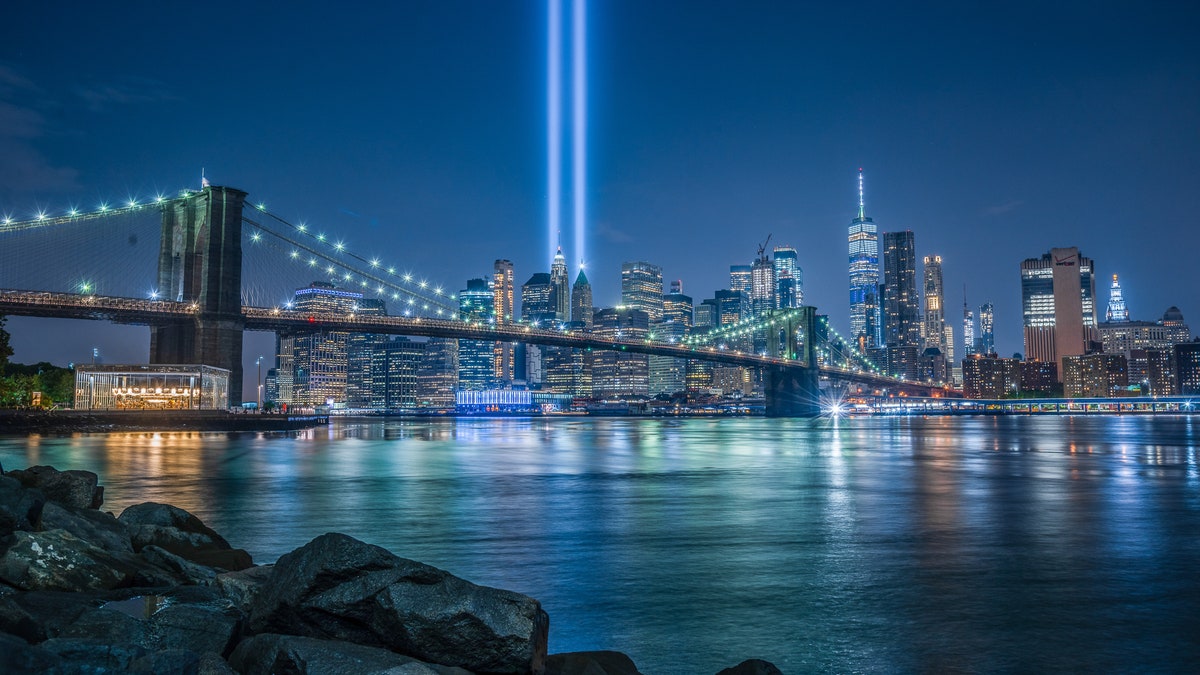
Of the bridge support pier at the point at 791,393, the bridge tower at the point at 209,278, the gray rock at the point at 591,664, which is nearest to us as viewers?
the gray rock at the point at 591,664

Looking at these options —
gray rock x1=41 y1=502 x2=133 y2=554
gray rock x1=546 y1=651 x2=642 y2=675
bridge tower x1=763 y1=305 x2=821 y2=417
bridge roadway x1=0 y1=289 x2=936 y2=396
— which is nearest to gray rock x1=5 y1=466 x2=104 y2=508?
gray rock x1=41 y1=502 x2=133 y2=554

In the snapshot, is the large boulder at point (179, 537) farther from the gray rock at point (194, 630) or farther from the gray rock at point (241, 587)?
the gray rock at point (194, 630)

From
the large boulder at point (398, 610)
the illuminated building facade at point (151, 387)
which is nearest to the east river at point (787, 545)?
the large boulder at point (398, 610)

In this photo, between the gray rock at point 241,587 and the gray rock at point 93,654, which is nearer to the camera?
the gray rock at point 93,654

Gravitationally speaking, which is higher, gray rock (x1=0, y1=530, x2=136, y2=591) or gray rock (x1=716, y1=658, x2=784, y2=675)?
gray rock (x1=0, y1=530, x2=136, y2=591)

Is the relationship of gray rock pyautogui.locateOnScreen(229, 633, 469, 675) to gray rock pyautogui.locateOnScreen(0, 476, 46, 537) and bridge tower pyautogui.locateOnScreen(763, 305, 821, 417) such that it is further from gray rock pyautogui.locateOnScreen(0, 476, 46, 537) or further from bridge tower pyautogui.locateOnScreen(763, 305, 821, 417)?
bridge tower pyautogui.locateOnScreen(763, 305, 821, 417)

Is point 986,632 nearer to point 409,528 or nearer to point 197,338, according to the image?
point 409,528

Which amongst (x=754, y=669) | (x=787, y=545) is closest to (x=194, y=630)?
(x=754, y=669)
